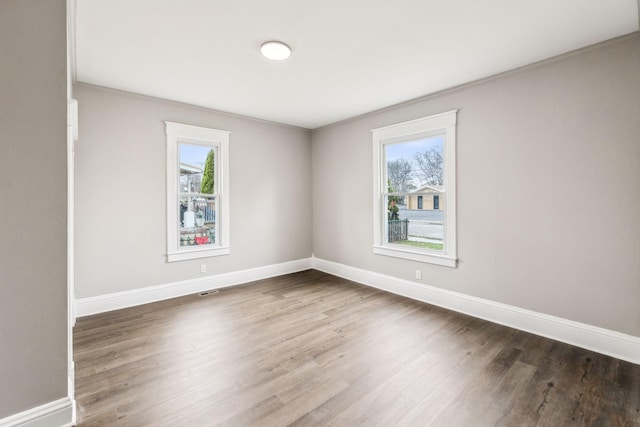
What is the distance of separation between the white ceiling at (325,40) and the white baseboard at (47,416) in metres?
2.56

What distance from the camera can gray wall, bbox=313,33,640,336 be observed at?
8.06 feet

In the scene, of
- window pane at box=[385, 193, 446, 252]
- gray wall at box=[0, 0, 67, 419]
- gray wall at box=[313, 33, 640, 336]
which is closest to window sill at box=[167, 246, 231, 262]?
gray wall at box=[0, 0, 67, 419]

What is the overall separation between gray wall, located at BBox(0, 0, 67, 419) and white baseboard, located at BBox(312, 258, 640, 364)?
3607 mm

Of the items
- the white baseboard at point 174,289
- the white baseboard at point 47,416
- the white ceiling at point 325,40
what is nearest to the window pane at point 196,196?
the white baseboard at point 174,289

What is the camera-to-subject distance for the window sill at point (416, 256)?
3.60m

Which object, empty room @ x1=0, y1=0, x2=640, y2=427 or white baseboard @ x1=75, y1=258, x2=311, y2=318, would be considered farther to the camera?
white baseboard @ x1=75, y1=258, x2=311, y2=318

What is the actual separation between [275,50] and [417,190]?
2.58m

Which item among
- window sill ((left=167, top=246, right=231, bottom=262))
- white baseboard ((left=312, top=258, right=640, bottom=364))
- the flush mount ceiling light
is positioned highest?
the flush mount ceiling light

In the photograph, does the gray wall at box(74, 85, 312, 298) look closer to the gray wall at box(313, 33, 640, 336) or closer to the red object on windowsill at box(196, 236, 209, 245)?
the red object on windowsill at box(196, 236, 209, 245)

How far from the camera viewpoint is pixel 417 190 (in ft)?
13.4

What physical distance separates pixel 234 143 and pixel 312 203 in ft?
6.11

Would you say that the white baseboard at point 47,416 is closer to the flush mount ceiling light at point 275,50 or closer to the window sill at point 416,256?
the flush mount ceiling light at point 275,50

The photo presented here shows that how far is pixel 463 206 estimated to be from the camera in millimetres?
3496

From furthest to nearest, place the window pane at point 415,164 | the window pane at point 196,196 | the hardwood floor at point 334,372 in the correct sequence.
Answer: the window pane at point 196,196, the window pane at point 415,164, the hardwood floor at point 334,372
